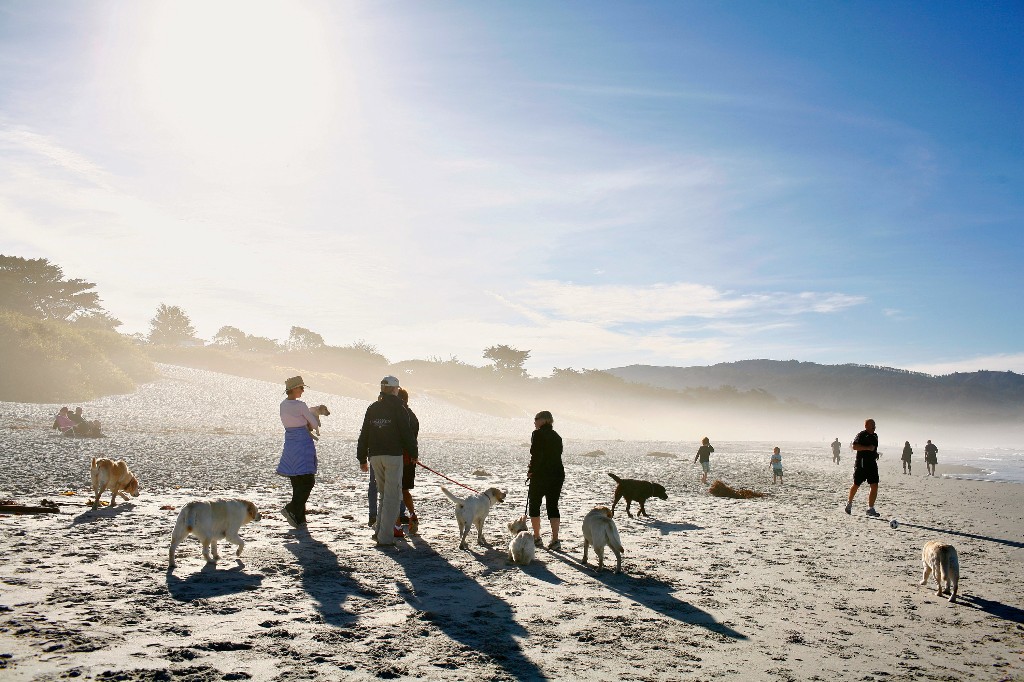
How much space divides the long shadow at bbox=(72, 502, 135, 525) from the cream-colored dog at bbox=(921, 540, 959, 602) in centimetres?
1107

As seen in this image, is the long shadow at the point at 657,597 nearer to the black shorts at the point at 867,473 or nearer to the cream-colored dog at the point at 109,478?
the black shorts at the point at 867,473

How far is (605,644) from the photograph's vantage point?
16.1 ft

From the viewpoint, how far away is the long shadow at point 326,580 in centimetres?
544

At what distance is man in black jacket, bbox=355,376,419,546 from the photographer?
323 inches

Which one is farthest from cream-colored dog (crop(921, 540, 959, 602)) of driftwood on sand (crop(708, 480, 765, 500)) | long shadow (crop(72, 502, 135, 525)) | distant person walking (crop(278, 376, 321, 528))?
long shadow (crop(72, 502, 135, 525))

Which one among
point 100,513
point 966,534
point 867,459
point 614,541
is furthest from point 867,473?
point 100,513

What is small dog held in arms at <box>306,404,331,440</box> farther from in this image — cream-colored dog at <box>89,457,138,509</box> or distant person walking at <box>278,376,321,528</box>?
cream-colored dog at <box>89,457,138,509</box>

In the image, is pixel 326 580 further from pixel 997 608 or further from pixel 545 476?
pixel 997 608

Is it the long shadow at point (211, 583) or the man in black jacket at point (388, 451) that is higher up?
the man in black jacket at point (388, 451)

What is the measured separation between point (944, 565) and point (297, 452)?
8111mm

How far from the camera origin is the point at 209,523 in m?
6.92

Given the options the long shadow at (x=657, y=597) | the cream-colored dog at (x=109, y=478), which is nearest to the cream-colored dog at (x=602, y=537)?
the long shadow at (x=657, y=597)

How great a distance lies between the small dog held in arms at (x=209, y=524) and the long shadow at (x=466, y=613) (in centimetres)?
199

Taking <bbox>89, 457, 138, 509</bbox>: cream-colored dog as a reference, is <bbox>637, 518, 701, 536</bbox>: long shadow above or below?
below
